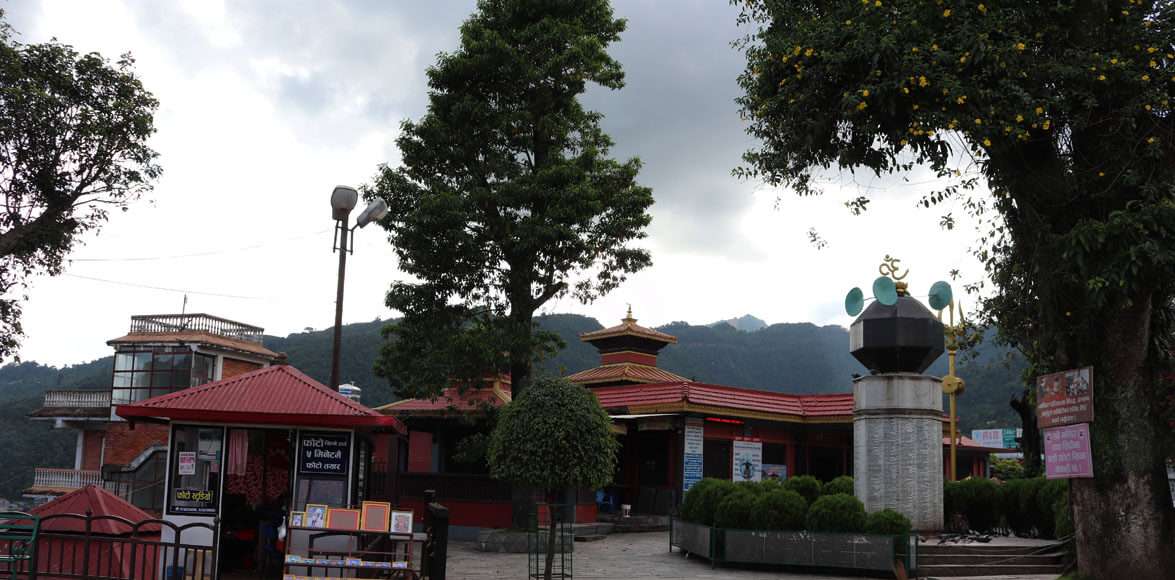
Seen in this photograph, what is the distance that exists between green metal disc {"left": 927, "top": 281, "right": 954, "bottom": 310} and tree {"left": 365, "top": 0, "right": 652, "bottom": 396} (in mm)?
6310

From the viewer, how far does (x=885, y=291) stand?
19.4 meters

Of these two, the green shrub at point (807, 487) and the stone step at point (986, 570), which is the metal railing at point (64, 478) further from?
the stone step at point (986, 570)

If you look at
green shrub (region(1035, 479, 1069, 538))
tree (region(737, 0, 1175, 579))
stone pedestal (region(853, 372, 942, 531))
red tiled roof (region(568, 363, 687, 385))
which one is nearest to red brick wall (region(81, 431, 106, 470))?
red tiled roof (region(568, 363, 687, 385))

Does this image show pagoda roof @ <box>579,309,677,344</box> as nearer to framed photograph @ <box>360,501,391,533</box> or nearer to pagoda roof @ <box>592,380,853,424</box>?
pagoda roof @ <box>592,380,853,424</box>

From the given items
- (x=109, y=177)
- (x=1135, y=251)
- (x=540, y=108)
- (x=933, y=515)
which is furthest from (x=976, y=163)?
(x=109, y=177)

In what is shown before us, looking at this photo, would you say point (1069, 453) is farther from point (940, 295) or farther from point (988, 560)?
point (940, 295)

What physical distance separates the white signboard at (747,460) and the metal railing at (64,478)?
98.0ft

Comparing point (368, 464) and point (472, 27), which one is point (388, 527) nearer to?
point (368, 464)

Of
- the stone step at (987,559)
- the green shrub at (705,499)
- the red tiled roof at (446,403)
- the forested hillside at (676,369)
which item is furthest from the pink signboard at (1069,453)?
the forested hillside at (676,369)

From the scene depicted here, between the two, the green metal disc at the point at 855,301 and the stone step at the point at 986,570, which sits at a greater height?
the green metal disc at the point at 855,301

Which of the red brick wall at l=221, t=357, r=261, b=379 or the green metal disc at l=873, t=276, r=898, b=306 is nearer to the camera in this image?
the green metal disc at l=873, t=276, r=898, b=306

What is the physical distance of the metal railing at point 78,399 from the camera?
47656 millimetres

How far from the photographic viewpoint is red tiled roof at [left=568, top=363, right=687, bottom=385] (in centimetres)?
3681

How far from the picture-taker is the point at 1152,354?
1196cm
